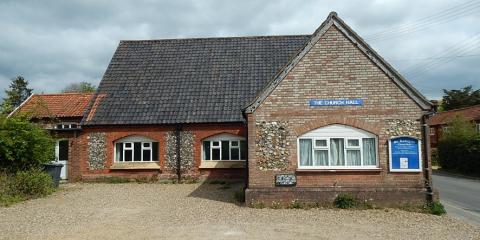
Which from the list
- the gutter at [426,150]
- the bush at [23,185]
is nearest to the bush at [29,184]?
the bush at [23,185]

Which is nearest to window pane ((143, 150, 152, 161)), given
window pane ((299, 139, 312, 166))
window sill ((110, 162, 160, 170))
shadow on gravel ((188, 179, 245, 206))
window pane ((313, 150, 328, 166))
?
window sill ((110, 162, 160, 170))

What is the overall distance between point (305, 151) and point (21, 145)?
482 inches

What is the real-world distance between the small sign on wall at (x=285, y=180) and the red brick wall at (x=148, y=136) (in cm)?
711

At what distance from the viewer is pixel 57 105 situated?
86.3 ft

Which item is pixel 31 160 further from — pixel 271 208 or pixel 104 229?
pixel 271 208

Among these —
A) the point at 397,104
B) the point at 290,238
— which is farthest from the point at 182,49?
the point at 290,238

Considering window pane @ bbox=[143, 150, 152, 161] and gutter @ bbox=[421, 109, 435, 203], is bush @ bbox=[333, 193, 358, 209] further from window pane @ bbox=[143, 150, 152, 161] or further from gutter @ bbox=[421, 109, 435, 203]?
window pane @ bbox=[143, 150, 152, 161]

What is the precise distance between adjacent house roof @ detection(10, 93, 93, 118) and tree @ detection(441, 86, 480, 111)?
56.1m

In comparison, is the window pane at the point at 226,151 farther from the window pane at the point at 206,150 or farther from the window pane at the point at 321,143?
the window pane at the point at 321,143

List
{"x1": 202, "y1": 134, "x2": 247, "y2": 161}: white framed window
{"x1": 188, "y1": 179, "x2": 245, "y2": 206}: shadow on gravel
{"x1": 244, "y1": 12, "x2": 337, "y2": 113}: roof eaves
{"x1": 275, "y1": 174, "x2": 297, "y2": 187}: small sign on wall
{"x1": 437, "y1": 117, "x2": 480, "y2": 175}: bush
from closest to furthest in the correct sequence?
{"x1": 275, "y1": 174, "x2": 297, "y2": 187}: small sign on wall, {"x1": 244, "y1": 12, "x2": 337, "y2": 113}: roof eaves, {"x1": 188, "y1": 179, "x2": 245, "y2": 206}: shadow on gravel, {"x1": 202, "y1": 134, "x2": 247, "y2": 161}: white framed window, {"x1": 437, "y1": 117, "x2": 480, "y2": 175}: bush

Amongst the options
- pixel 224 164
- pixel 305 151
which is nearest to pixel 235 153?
pixel 224 164

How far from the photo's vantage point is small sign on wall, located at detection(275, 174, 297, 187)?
1495 centimetres

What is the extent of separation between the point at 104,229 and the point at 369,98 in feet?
31.9

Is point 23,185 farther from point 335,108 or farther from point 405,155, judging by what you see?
point 405,155
